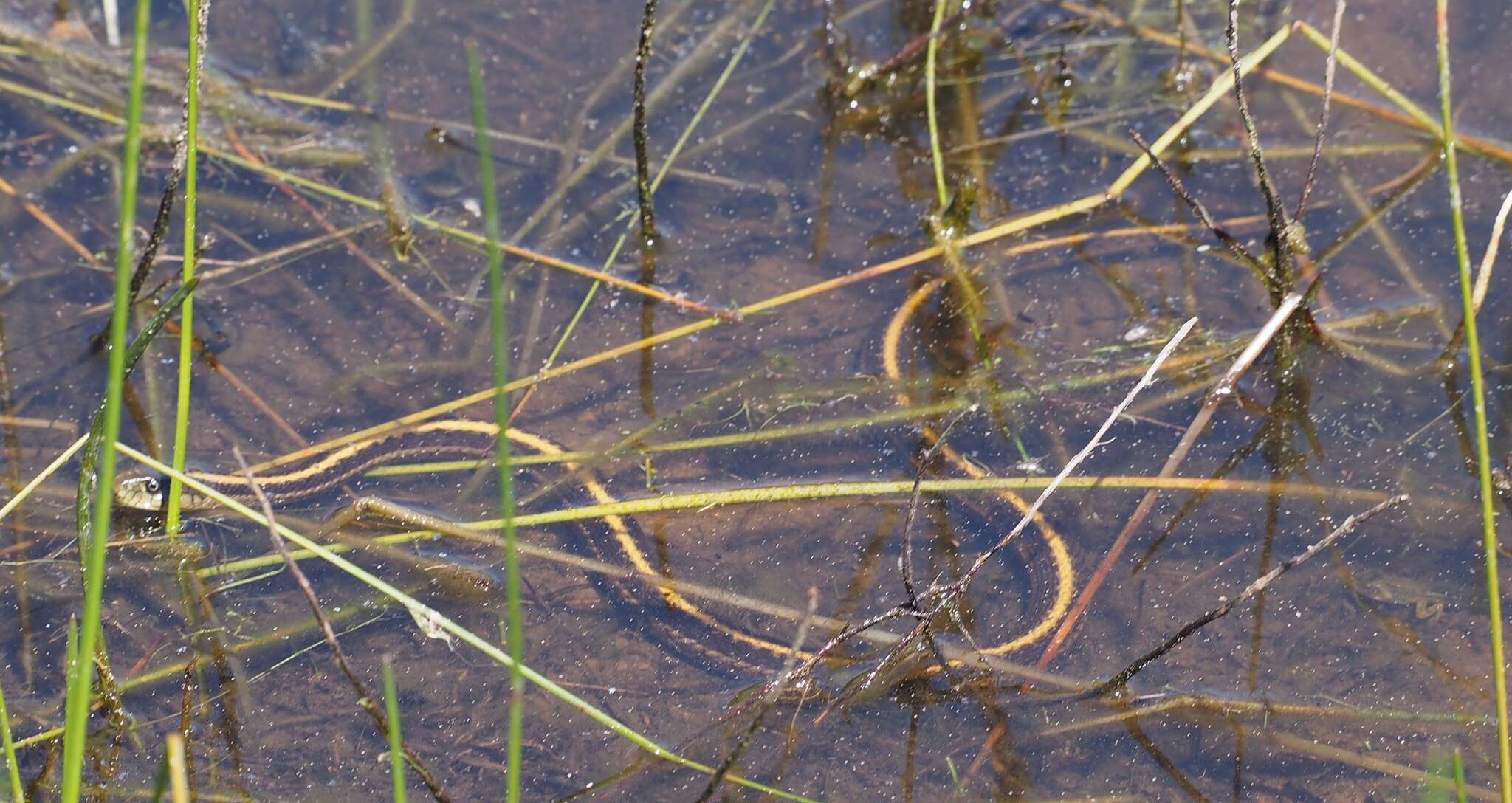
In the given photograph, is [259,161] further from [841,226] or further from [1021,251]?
[1021,251]

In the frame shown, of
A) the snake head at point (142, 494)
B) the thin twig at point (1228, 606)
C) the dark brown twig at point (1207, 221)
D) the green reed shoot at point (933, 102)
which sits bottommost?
the thin twig at point (1228, 606)

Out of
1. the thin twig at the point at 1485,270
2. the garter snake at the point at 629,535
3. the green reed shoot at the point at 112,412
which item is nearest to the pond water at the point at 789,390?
the garter snake at the point at 629,535

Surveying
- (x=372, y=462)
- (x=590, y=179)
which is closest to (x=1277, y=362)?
(x=590, y=179)

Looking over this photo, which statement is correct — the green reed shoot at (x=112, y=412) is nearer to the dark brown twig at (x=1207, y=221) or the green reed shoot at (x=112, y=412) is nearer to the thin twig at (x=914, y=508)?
the thin twig at (x=914, y=508)

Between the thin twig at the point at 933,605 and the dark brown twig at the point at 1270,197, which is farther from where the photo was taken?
the dark brown twig at the point at 1270,197

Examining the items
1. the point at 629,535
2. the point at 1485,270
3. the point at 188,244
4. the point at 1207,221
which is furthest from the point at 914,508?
the point at 1485,270

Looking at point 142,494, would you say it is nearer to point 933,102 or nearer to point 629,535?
point 629,535
